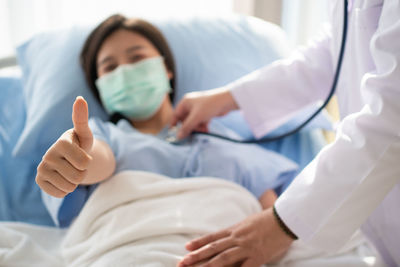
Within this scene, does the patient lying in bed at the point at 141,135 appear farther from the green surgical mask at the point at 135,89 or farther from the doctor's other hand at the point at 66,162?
the doctor's other hand at the point at 66,162

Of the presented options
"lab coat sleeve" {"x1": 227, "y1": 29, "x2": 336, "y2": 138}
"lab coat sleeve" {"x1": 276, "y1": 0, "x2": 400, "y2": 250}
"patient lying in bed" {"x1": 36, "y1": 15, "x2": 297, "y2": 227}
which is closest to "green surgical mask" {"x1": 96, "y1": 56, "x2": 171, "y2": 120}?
"patient lying in bed" {"x1": 36, "y1": 15, "x2": 297, "y2": 227}

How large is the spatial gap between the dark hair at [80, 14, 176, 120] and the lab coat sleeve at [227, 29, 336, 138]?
1.29 feet

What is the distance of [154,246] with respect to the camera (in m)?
0.95

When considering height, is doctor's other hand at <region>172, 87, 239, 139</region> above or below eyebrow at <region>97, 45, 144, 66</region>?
below

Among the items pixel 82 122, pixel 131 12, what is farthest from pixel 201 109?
Answer: pixel 131 12

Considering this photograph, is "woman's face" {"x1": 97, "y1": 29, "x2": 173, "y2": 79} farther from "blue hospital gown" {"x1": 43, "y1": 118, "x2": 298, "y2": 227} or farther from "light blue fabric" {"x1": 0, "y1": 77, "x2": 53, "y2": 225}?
"light blue fabric" {"x1": 0, "y1": 77, "x2": 53, "y2": 225}

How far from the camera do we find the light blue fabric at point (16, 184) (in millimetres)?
1324

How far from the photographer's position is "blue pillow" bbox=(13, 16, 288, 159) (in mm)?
1436

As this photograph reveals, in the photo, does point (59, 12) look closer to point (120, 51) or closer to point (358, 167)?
point (120, 51)

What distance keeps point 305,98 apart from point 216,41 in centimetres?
58

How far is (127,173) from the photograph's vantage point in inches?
43.9

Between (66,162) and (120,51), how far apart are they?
0.81 m

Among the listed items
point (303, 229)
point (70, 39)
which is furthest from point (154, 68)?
point (303, 229)

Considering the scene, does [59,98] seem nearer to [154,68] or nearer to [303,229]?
[154,68]
